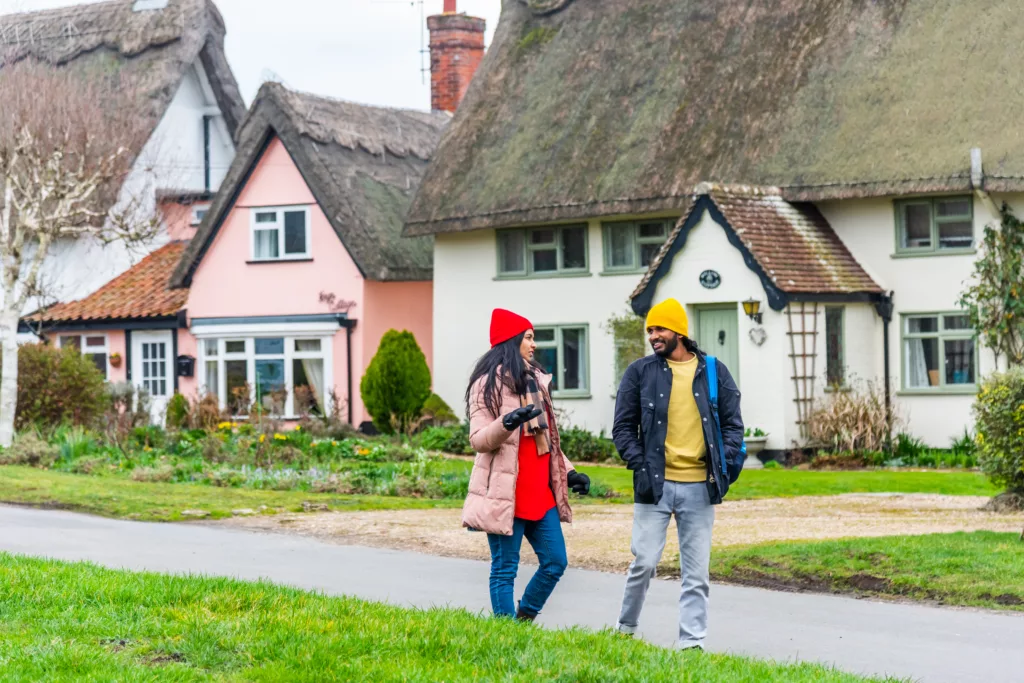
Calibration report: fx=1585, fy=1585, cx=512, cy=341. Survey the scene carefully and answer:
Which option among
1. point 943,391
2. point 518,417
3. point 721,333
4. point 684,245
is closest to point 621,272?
point 684,245

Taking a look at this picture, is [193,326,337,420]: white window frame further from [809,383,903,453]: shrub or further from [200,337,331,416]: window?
[809,383,903,453]: shrub

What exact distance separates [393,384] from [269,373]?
13.6 ft

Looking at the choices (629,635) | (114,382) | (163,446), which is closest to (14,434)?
(163,446)

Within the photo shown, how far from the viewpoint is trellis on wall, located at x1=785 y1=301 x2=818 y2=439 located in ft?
80.3

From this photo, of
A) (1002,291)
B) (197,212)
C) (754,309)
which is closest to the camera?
(1002,291)

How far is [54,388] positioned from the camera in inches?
1016

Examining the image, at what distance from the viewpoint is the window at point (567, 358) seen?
2897 centimetres

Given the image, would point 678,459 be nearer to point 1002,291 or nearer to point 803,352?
point 803,352

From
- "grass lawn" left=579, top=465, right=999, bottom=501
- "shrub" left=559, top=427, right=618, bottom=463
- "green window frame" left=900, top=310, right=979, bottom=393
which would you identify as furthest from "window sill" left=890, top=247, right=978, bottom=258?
"shrub" left=559, top=427, right=618, bottom=463

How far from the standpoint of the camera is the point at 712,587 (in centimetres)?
1162

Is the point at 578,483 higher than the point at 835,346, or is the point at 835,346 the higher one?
the point at 835,346

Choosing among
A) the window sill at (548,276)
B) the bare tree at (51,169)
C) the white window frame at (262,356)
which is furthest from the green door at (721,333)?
the bare tree at (51,169)

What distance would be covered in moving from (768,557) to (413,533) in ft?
12.8

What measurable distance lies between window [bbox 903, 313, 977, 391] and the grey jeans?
1672 centimetres
